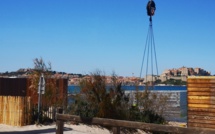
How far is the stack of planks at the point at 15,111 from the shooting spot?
18828mm

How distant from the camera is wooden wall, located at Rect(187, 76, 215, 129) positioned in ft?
54.4

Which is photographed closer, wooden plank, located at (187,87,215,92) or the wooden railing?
the wooden railing

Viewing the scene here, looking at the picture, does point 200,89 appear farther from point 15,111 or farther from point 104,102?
point 15,111

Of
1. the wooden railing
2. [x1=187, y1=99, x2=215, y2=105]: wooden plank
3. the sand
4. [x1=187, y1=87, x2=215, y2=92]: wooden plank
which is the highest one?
[x1=187, y1=87, x2=215, y2=92]: wooden plank

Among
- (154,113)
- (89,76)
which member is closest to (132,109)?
(154,113)

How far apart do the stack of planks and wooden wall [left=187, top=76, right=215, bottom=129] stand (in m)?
7.79

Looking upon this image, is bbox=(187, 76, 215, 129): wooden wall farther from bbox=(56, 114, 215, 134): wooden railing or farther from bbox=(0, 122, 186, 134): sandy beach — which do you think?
bbox=(56, 114, 215, 134): wooden railing

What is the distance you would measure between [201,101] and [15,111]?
28.9 feet

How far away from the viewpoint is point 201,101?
55.3 ft

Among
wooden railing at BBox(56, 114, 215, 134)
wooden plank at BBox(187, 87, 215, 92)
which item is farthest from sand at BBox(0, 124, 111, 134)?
wooden railing at BBox(56, 114, 215, 134)

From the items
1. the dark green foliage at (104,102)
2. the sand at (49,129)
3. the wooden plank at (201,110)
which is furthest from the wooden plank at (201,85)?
the sand at (49,129)

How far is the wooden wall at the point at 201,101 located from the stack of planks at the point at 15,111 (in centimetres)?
779

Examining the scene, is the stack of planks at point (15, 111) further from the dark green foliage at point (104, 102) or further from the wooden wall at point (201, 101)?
the wooden wall at point (201, 101)

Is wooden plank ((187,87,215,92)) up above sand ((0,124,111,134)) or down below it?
above
